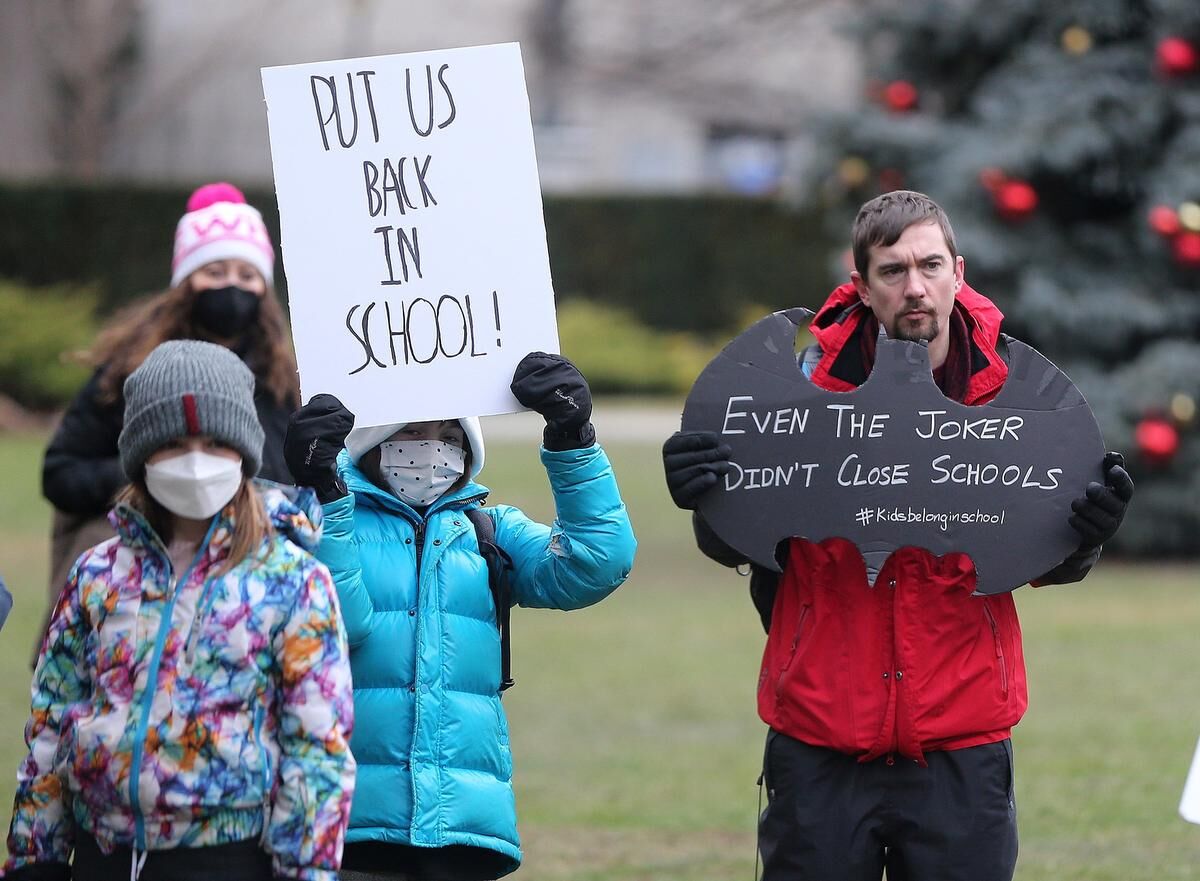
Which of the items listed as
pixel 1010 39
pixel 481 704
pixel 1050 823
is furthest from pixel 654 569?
pixel 481 704

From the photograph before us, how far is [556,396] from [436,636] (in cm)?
56

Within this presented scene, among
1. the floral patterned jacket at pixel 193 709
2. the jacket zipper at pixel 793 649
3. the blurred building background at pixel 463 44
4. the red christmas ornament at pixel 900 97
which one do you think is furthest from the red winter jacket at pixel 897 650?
the blurred building background at pixel 463 44

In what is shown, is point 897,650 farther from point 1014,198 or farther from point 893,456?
point 1014,198

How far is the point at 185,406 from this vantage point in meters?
3.32

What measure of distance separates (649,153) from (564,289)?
23.4 feet

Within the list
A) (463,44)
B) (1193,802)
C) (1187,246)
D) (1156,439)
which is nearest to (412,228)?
(1193,802)

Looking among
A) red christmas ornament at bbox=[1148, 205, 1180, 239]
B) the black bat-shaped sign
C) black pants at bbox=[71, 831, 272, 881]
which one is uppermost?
red christmas ornament at bbox=[1148, 205, 1180, 239]

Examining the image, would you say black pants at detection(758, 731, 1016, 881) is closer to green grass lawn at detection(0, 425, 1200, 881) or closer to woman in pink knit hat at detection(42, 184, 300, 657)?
woman in pink knit hat at detection(42, 184, 300, 657)

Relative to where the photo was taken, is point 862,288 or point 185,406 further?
point 862,288

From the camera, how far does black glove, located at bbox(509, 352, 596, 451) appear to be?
141 inches

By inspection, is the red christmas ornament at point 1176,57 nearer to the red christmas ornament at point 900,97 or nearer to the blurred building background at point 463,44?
the red christmas ornament at point 900,97

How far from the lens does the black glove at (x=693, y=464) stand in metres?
3.63

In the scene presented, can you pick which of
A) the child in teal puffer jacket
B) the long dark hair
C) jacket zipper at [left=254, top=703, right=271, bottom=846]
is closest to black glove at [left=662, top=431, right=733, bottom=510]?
the child in teal puffer jacket

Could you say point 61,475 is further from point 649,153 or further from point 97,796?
point 649,153
